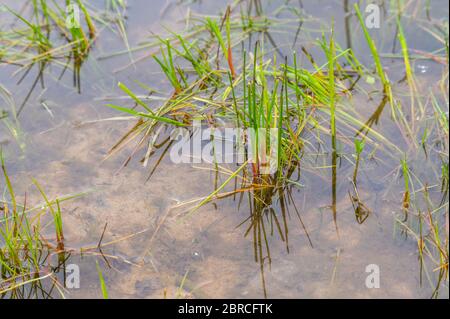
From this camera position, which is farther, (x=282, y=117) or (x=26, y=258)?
(x=282, y=117)

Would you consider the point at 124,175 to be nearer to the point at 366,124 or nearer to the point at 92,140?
the point at 92,140

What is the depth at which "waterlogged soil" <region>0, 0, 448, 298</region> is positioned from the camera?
7.02 ft

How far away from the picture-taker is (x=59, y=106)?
2.85m

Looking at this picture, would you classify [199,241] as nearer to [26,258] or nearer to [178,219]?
[178,219]

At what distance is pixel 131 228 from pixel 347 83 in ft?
4.18

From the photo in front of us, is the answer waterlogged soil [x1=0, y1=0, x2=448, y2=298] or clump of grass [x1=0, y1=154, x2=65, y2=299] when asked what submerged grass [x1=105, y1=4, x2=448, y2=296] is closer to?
waterlogged soil [x1=0, y1=0, x2=448, y2=298]

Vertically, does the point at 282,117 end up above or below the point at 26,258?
above

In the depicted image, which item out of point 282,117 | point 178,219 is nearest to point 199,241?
point 178,219

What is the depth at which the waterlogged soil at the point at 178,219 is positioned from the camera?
2141mm

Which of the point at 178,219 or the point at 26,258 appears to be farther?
the point at 178,219

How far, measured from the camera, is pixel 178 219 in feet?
7.72

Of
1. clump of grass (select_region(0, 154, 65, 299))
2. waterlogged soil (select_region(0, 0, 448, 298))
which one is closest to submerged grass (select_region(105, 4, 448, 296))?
waterlogged soil (select_region(0, 0, 448, 298))

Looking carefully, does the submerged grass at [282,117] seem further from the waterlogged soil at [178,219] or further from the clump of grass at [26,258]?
the clump of grass at [26,258]

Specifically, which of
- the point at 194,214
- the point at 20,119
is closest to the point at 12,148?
the point at 20,119
